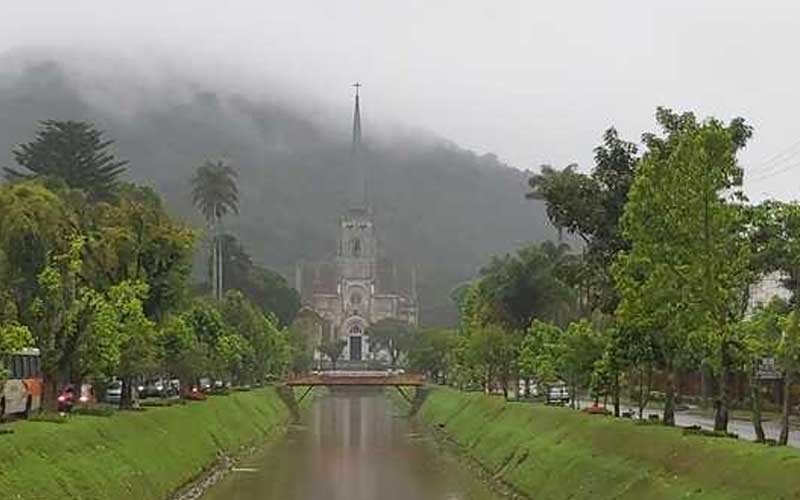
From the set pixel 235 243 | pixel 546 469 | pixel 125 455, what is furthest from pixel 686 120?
pixel 235 243

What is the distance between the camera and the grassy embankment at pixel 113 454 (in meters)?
34.0

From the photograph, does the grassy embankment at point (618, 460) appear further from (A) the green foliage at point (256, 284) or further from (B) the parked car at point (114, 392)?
(A) the green foliage at point (256, 284)

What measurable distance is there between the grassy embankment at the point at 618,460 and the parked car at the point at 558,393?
43.0ft

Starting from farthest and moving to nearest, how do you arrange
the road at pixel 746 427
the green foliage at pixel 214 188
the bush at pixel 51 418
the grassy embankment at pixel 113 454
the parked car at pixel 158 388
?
the green foliage at pixel 214 188 < the parked car at pixel 158 388 < the road at pixel 746 427 < the bush at pixel 51 418 < the grassy embankment at pixel 113 454

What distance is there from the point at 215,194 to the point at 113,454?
117162 millimetres

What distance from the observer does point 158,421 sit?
57094 millimetres

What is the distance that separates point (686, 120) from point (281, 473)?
28.0 metres

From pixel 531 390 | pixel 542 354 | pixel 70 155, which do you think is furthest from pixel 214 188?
pixel 542 354

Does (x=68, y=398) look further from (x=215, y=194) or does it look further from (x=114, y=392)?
(x=215, y=194)

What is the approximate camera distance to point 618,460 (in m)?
41.1

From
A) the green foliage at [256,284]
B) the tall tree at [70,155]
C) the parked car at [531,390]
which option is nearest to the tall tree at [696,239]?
the parked car at [531,390]

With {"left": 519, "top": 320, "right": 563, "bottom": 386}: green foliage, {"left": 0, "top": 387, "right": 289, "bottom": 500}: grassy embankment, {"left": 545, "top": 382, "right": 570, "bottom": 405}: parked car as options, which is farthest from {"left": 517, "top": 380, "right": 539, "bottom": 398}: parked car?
{"left": 0, "top": 387, "right": 289, "bottom": 500}: grassy embankment

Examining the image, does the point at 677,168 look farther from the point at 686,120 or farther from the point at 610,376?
the point at 610,376

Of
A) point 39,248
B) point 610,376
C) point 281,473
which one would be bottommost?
point 281,473
